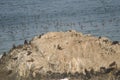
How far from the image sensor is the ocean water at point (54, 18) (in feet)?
133

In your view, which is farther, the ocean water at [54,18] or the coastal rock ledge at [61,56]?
the ocean water at [54,18]

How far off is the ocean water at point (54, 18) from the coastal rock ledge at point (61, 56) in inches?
453

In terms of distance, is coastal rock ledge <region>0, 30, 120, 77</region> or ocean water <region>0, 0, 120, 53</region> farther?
ocean water <region>0, 0, 120, 53</region>

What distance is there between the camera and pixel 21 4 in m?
64.8

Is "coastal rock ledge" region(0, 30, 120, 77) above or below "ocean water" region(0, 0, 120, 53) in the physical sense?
above

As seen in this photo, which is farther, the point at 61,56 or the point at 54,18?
the point at 54,18

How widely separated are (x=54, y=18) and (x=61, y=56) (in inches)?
1137

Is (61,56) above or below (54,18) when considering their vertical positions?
above

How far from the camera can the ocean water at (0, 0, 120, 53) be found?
40.6 meters

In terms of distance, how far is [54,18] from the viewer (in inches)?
1971

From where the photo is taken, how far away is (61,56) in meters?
21.4

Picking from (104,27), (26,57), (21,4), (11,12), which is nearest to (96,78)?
(26,57)

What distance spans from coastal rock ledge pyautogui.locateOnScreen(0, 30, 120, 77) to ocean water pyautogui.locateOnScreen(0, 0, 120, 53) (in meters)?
11.5

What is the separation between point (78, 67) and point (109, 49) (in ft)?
7.48
